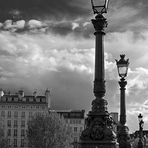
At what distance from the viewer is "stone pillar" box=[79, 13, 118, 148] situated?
44.0 feet

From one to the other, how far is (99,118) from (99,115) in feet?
0.34

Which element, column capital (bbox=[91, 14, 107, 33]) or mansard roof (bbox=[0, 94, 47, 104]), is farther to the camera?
mansard roof (bbox=[0, 94, 47, 104])

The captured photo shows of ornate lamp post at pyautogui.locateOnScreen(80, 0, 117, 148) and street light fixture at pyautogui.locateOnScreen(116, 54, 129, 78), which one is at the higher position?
street light fixture at pyautogui.locateOnScreen(116, 54, 129, 78)

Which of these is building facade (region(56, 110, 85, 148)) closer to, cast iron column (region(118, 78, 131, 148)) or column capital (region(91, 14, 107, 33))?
cast iron column (region(118, 78, 131, 148))

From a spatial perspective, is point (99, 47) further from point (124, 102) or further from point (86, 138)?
point (124, 102)

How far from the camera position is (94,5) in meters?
14.0

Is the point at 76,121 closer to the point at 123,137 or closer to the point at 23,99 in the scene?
the point at 23,99

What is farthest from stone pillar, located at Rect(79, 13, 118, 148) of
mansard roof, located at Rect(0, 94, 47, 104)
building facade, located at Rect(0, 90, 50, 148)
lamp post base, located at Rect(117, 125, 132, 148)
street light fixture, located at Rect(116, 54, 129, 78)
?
mansard roof, located at Rect(0, 94, 47, 104)

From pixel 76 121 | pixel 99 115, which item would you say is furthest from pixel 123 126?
pixel 76 121

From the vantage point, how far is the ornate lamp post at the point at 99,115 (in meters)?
13.4

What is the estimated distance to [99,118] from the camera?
1372 centimetres

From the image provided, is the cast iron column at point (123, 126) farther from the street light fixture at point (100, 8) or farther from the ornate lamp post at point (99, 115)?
the street light fixture at point (100, 8)

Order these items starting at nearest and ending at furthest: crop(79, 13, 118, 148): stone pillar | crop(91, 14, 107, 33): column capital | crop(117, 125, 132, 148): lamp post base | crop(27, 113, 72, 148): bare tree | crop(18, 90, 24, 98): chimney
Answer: crop(79, 13, 118, 148): stone pillar, crop(91, 14, 107, 33): column capital, crop(117, 125, 132, 148): lamp post base, crop(27, 113, 72, 148): bare tree, crop(18, 90, 24, 98): chimney

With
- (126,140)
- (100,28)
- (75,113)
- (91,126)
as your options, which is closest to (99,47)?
(100,28)
